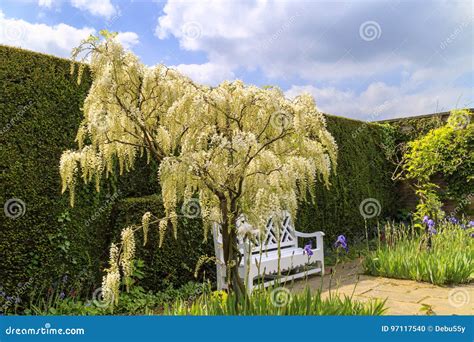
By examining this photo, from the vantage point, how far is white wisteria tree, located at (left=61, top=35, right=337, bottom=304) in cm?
282

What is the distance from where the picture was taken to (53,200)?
4.62 metres

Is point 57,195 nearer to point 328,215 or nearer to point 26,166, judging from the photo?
point 26,166

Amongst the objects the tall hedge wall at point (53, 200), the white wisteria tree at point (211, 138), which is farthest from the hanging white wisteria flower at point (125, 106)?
the tall hedge wall at point (53, 200)

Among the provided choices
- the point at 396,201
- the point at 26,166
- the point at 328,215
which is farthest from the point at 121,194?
the point at 396,201

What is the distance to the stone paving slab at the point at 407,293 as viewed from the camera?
4305 mm

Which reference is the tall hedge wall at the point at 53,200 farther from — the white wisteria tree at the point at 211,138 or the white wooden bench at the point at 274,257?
the white wisteria tree at the point at 211,138

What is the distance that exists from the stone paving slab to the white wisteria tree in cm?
137

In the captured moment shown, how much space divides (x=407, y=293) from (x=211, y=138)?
3462 mm

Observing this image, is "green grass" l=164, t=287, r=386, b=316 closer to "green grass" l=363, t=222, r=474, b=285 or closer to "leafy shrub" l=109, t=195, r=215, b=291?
"leafy shrub" l=109, t=195, r=215, b=291

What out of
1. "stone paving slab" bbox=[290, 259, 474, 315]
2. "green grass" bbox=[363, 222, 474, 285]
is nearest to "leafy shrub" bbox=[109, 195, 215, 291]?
"stone paving slab" bbox=[290, 259, 474, 315]

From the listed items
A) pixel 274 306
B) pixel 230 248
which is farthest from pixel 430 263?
pixel 230 248

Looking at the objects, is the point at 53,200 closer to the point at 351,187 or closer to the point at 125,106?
the point at 125,106

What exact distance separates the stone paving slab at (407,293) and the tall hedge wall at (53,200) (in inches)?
72.5

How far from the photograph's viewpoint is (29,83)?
179 inches
